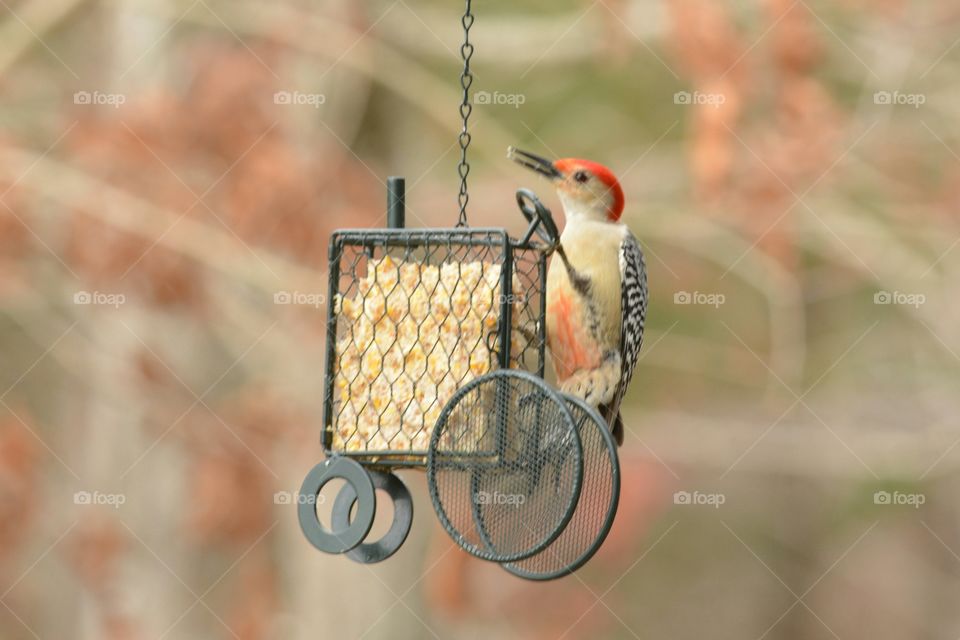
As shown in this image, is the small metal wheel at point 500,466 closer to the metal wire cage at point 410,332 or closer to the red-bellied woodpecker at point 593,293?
the metal wire cage at point 410,332

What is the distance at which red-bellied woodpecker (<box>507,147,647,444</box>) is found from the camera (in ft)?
19.2

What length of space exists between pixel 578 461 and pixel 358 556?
2.80 ft

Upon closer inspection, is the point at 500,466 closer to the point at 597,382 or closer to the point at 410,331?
the point at 410,331

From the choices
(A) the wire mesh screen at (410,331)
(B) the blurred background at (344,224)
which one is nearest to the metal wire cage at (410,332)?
(A) the wire mesh screen at (410,331)

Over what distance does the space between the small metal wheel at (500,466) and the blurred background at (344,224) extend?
374 centimetres

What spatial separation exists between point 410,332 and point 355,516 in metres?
0.70

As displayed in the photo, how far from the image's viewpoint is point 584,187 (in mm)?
6039

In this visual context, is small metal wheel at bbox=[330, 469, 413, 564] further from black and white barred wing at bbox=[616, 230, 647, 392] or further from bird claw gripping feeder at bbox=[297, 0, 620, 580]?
black and white barred wing at bbox=[616, 230, 647, 392]

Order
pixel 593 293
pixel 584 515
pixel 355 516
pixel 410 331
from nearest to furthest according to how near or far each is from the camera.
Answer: pixel 355 516 → pixel 584 515 → pixel 410 331 → pixel 593 293

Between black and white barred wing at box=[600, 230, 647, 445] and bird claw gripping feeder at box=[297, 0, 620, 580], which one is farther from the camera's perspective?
black and white barred wing at box=[600, 230, 647, 445]

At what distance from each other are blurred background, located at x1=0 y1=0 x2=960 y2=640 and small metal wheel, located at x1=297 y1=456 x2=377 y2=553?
3.77 meters

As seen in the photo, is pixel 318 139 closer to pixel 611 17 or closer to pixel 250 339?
pixel 250 339

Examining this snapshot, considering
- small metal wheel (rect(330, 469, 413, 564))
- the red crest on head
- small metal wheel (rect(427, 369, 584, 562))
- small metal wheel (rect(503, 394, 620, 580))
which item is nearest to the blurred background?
the red crest on head

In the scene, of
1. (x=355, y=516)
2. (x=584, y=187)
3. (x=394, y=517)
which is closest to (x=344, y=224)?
(x=584, y=187)
